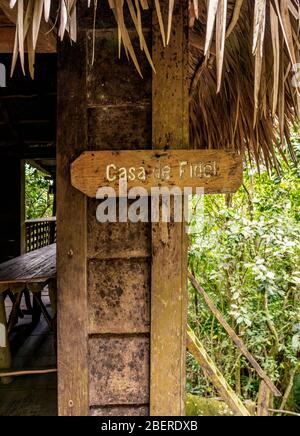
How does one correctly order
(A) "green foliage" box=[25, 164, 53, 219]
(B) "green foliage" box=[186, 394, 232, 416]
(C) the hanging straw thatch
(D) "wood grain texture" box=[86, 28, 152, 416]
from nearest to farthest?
(C) the hanging straw thatch
(D) "wood grain texture" box=[86, 28, 152, 416]
(B) "green foliage" box=[186, 394, 232, 416]
(A) "green foliage" box=[25, 164, 53, 219]

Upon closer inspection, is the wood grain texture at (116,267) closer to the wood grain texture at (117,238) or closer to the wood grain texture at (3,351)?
the wood grain texture at (117,238)

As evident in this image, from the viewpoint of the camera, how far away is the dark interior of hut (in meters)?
2.23

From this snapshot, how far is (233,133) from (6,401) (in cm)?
227

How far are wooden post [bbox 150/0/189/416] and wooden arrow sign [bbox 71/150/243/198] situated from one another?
0.11 meters

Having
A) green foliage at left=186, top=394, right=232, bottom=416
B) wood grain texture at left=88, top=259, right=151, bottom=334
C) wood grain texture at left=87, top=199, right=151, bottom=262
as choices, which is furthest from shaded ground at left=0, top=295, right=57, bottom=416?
green foliage at left=186, top=394, right=232, bottom=416

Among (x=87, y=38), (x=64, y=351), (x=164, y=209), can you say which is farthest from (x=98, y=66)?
(x=64, y=351)

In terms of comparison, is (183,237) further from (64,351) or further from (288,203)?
(288,203)

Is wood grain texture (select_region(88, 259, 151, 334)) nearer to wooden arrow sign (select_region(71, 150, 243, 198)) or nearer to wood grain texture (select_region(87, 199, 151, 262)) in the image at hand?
wood grain texture (select_region(87, 199, 151, 262))

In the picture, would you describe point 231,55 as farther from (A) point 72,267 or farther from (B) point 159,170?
(A) point 72,267

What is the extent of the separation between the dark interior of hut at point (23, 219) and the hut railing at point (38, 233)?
17 millimetres

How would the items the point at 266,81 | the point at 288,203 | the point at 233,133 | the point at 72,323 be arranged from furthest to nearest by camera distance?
the point at 288,203 → the point at 233,133 → the point at 266,81 → the point at 72,323

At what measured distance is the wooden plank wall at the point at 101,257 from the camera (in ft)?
4.68

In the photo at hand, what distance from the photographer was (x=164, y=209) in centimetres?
143
